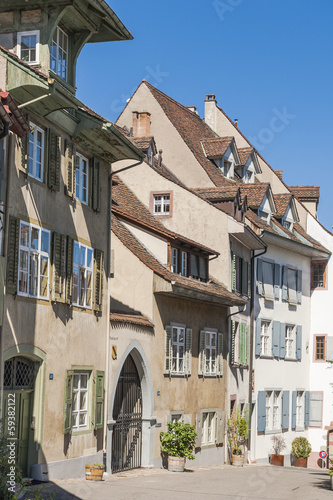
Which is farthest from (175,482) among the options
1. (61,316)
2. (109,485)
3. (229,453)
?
(229,453)

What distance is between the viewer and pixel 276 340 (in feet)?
125

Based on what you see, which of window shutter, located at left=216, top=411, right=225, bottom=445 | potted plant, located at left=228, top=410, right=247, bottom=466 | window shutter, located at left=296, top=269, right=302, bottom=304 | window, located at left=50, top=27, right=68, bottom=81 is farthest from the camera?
window shutter, located at left=296, top=269, right=302, bottom=304

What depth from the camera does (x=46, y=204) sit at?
18.9m

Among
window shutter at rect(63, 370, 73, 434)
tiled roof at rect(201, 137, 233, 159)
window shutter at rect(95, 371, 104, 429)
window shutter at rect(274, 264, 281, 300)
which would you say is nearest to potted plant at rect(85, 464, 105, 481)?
window shutter at rect(63, 370, 73, 434)

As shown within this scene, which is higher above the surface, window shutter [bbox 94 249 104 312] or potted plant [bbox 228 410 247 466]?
window shutter [bbox 94 249 104 312]

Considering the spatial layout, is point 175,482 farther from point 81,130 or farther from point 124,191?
point 124,191

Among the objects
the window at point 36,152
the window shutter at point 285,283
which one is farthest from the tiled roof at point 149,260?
the window shutter at point 285,283

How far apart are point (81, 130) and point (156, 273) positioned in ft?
21.5

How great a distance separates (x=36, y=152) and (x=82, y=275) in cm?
365

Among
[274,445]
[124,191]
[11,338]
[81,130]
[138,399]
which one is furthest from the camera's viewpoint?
[274,445]

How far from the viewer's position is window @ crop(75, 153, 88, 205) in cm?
2095

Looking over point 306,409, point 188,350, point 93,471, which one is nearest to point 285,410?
point 306,409

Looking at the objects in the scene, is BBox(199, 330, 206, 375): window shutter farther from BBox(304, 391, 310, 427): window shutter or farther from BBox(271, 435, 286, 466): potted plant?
BBox(304, 391, 310, 427): window shutter

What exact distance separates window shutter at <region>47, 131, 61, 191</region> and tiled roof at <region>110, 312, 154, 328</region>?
475cm
